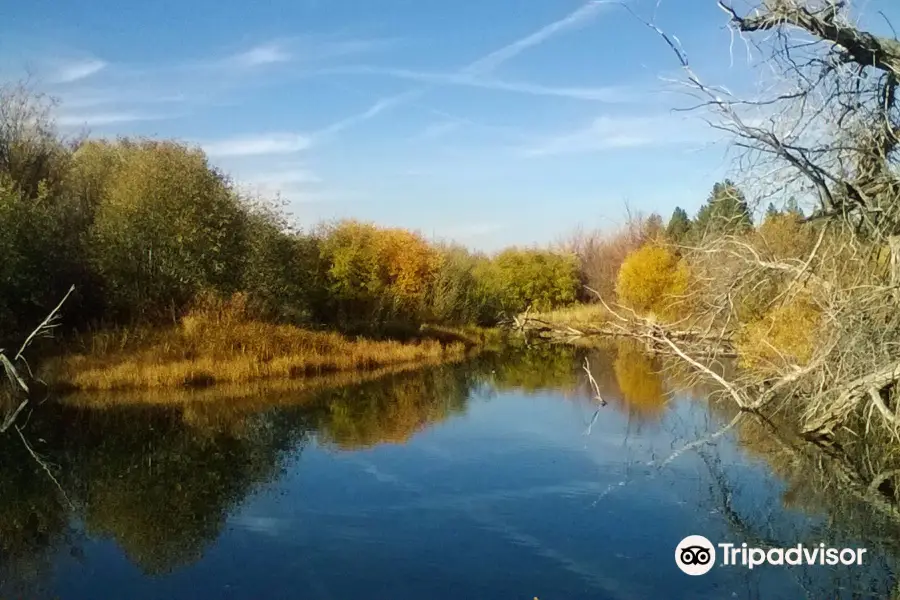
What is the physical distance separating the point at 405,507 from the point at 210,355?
11620 mm

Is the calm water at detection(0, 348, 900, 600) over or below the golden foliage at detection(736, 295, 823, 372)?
below

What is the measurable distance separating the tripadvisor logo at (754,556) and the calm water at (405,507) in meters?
0.13

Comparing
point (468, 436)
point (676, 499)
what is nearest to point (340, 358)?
point (468, 436)

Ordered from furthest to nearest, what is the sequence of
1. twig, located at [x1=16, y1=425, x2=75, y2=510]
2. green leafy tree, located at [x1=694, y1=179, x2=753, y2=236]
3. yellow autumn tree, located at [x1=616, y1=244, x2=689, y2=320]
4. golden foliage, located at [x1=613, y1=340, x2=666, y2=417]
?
yellow autumn tree, located at [x1=616, y1=244, x2=689, y2=320]
golden foliage, located at [x1=613, y1=340, x2=666, y2=417]
twig, located at [x1=16, y1=425, x2=75, y2=510]
green leafy tree, located at [x1=694, y1=179, x2=753, y2=236]

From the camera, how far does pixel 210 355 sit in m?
19.7

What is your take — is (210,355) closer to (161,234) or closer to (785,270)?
(161,234)

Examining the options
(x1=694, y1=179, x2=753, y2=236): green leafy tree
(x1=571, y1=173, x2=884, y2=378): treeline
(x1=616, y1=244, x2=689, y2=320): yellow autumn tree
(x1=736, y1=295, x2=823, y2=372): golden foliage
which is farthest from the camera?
(x1=616, y1=244, x2=689, y2=320): yellow autumn tree

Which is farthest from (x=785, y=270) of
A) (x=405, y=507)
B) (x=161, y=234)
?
(x=161, y=234)

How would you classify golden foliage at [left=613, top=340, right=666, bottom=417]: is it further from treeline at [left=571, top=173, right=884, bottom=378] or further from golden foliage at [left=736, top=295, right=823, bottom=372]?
treeline at [left=571, top=173, right=884, bottom=378]

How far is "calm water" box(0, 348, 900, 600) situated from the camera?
7.07 m

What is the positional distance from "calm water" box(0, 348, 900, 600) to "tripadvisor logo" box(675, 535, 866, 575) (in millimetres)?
134

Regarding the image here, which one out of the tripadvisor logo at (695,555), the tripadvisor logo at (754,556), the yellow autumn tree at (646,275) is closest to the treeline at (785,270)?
the tripadvisor logo at (754,556)

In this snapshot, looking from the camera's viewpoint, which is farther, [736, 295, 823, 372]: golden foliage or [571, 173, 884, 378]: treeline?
[736, 295, 823, 372]: golden foliage

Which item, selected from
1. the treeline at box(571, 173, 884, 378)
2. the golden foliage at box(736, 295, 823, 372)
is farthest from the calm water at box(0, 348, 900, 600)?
the treeline at box(571, 173, 884, 378)
